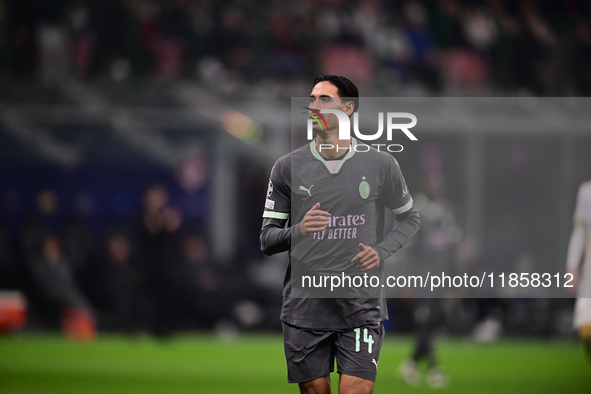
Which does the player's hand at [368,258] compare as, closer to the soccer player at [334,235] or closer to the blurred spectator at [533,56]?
the soccer player at [334,235]

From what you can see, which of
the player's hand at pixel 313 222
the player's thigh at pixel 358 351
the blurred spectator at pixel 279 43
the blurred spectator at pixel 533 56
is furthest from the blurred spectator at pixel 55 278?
the player's hand at pixel 313 222

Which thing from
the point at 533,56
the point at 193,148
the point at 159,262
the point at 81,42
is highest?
the point at 81,42

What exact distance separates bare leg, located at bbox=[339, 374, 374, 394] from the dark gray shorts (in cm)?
2

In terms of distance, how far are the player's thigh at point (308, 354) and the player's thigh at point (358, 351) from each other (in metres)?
0.07

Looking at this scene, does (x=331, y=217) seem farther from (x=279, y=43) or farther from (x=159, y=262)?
(x=279, y=43)

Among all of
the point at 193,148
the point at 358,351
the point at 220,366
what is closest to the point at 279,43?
the point at 193,148

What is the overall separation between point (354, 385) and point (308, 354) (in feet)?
0.95

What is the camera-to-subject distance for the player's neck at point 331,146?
15.1 feet

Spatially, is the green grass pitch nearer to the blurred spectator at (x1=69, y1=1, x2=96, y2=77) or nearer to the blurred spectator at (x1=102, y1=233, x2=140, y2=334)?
the blurred spectator at (x1=102, y1=233, x2=140, y2=334)

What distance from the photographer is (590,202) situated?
20.4ft

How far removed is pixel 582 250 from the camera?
6.19 m

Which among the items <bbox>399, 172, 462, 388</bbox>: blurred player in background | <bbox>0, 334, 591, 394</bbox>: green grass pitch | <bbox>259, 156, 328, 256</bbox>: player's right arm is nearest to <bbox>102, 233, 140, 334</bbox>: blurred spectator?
<bbox>0, 334, 591, 394</bbox>: green grass pitch

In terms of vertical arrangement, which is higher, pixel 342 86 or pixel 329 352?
pixel 342 86

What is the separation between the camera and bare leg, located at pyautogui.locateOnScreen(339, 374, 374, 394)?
14.0 ft
